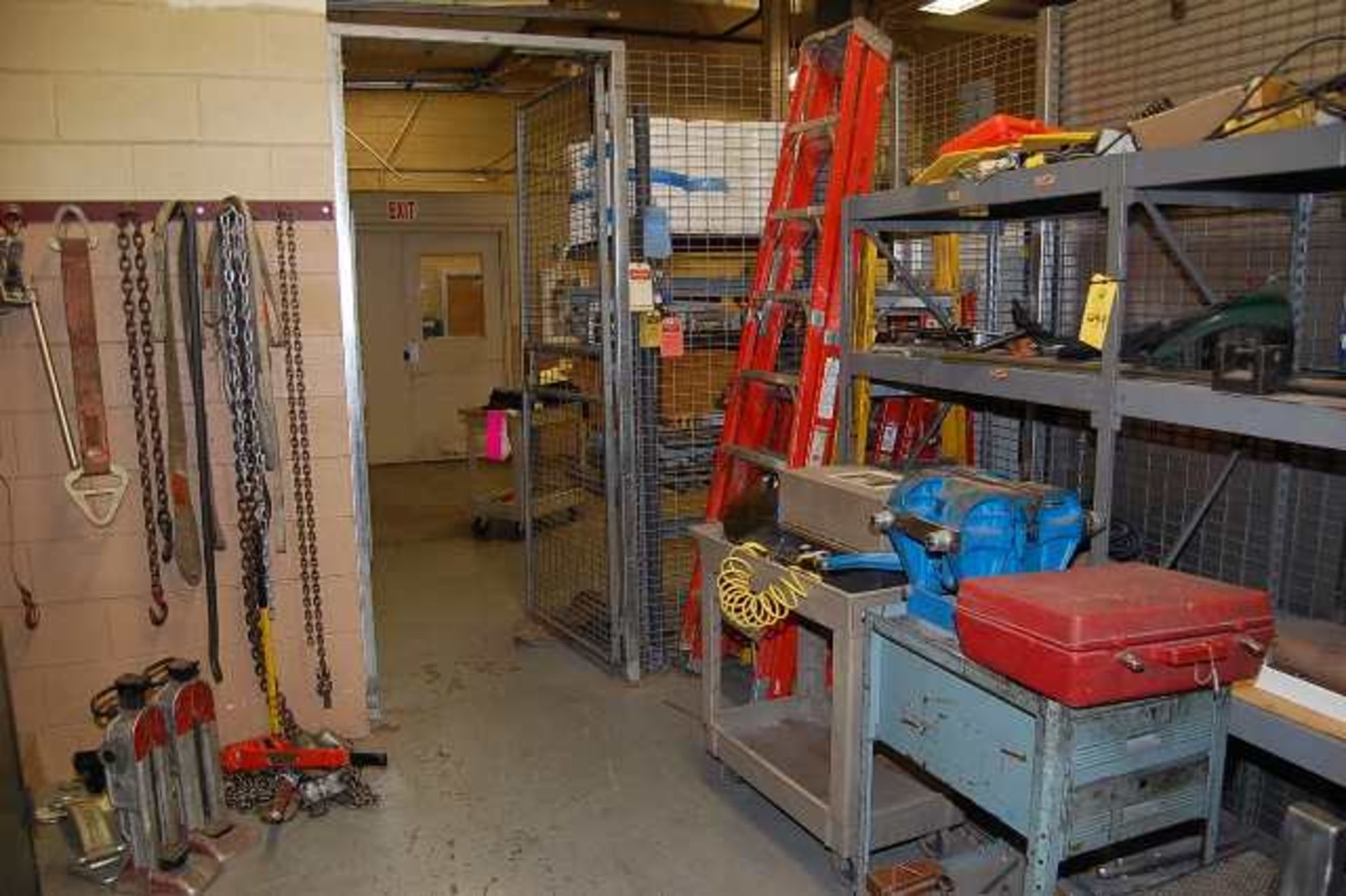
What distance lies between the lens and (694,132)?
4004mm

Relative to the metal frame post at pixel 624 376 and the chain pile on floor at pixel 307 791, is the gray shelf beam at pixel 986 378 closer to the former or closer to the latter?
the metal frame post at pixel 624 376

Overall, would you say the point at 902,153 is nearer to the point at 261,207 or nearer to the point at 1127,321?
the point at 1127,321

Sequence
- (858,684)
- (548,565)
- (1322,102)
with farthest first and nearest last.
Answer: (548,565), (858,684), (1322,102)

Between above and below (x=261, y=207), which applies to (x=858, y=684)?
below

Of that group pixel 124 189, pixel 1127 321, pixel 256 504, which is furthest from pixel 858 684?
pixel 124 189

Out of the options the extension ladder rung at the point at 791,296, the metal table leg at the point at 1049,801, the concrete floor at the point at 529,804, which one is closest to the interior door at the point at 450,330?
the concrete floor at the point at 529,804

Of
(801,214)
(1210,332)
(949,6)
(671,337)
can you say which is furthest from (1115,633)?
(949,6)

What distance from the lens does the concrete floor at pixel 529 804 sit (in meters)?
2.74

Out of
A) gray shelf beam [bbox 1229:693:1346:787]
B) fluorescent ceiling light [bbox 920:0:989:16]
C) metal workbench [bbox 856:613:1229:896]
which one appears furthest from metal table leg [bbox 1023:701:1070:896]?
fluorescent ceiling light [bbox 920:0:989:16]

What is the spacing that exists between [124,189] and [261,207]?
405 millimetres

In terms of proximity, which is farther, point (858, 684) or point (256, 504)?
point (256, 504)

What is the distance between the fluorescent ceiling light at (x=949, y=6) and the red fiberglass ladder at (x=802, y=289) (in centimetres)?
290

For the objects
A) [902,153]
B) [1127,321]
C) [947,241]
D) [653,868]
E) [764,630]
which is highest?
[902,153]

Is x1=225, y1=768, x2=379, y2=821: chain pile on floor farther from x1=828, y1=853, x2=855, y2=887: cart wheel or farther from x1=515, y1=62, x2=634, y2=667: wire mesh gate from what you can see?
x1=828, y1=853, x2=855, y2=887: cart wheel
